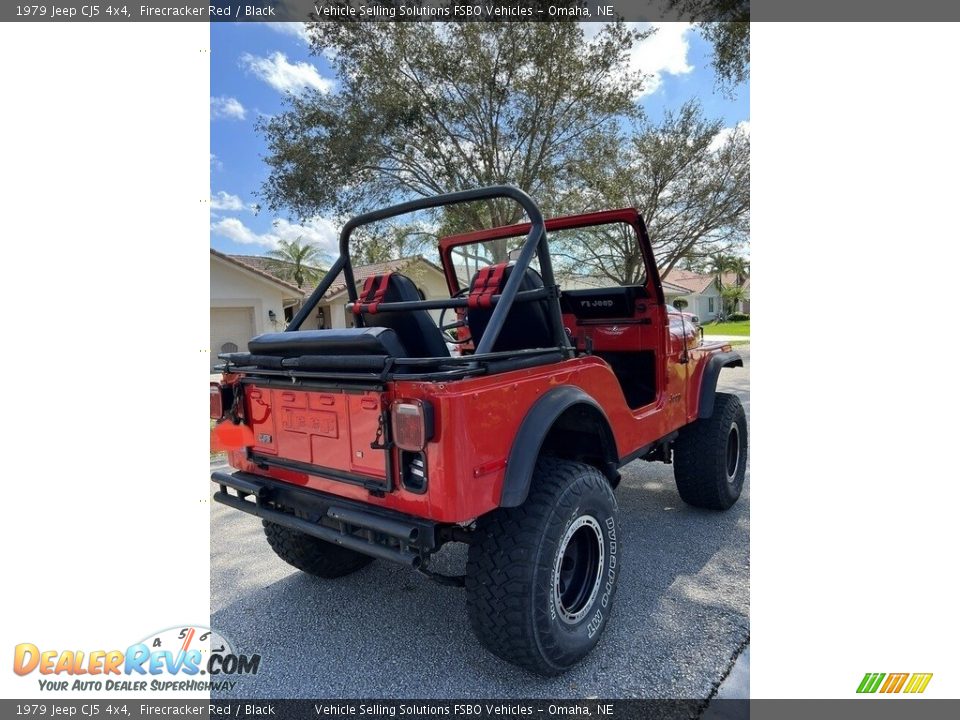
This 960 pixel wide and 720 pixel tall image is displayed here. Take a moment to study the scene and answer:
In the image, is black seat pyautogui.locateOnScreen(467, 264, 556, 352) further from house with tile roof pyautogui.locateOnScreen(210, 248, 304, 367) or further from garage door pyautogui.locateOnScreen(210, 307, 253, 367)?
house with tile roof pyautogui.locateOnScreen(210, 248, 304, 367)

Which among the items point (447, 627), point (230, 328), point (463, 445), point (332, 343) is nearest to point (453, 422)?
point (463, 445)

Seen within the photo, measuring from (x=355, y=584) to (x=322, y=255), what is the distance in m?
22.3

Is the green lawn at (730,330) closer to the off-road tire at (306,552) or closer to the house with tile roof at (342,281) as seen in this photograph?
the house with tile roof at (342,281)

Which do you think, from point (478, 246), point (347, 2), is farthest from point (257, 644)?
point (347, 2)

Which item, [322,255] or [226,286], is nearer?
[226,286]

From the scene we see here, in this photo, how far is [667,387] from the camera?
345cm

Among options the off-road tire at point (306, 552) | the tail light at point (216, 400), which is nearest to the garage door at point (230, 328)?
the off-road tire at point (306, 552)

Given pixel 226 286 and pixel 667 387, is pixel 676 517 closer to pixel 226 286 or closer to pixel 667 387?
pixel 667 387

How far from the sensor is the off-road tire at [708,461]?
3.79m

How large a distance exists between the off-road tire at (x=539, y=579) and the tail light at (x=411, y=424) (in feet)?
1.72

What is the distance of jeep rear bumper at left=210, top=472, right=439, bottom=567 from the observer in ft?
6.41

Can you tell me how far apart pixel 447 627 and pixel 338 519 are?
926 mm
